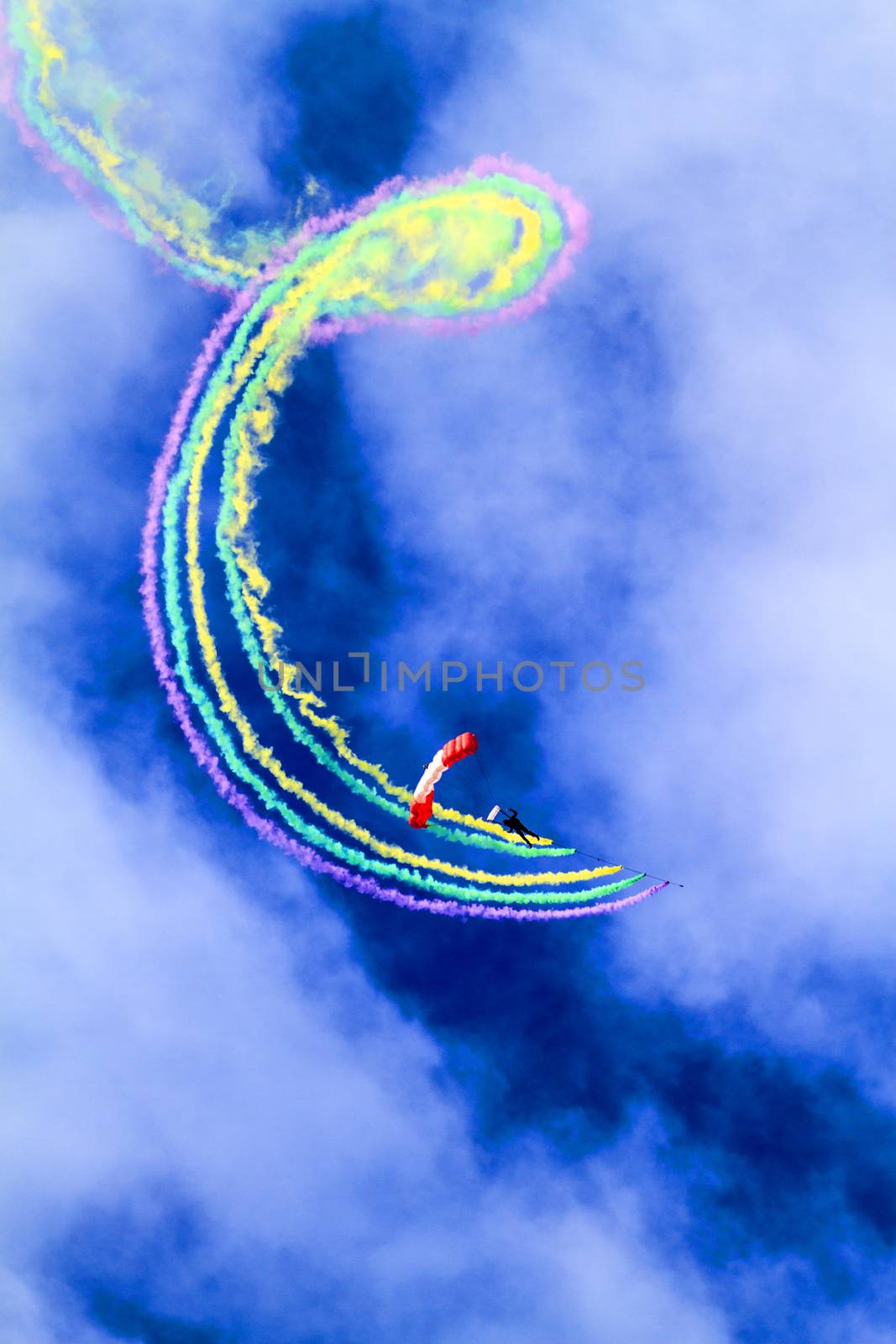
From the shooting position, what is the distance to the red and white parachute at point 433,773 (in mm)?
44750

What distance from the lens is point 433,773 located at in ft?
148

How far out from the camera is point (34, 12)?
3941cm

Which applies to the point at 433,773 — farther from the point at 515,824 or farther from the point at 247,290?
the point at 247,290

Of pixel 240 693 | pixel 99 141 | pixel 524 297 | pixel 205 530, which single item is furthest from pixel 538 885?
A: pixel 99 141

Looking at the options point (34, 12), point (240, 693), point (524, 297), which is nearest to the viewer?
point (34, 12)

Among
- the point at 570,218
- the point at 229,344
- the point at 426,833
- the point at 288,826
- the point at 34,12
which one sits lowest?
the point at 288,826

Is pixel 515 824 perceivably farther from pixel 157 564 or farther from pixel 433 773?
pixel 157 564

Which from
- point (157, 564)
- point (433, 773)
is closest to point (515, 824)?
point (433, 773)

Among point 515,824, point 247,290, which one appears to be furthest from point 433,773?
point 247,290

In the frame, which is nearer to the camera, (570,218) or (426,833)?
(570,218)

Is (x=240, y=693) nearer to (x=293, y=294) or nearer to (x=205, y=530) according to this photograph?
(x=205, y=530)

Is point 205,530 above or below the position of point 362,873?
above

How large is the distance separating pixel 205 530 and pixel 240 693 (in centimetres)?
590

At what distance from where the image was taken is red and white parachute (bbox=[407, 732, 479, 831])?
147ft
